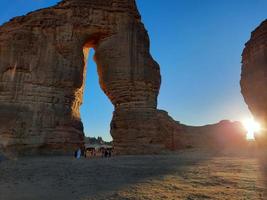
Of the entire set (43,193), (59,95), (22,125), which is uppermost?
(59,95)

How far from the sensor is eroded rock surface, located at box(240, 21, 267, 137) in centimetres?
3534

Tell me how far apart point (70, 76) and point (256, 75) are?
25.4 meters

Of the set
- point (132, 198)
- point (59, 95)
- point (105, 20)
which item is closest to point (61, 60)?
point (59, 95)

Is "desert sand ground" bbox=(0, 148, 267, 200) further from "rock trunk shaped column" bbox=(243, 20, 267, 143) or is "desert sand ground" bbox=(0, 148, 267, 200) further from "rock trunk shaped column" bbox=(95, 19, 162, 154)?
"rock trunk shaped column" bbox=(243, 20, 267, 143)

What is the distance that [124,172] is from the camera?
10180 millimetres

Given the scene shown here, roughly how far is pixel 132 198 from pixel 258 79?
33744 mm

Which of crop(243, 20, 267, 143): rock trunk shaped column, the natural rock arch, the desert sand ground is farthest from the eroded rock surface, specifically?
the desert sand ground

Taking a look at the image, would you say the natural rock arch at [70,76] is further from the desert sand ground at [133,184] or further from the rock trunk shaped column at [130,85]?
the desert sand ground at [133,184]

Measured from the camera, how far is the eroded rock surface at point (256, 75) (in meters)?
35.3

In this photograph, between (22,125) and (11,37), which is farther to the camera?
(11,37)

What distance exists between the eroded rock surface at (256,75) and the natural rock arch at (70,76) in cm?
1808

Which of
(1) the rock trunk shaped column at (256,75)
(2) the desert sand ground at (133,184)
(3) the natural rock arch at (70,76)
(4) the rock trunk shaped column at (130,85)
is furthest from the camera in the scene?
(1) the rock trunk shaped column at (256,75)

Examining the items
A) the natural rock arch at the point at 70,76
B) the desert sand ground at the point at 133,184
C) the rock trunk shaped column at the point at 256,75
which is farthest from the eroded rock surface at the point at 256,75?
the desert sand ground at the point at 133,184

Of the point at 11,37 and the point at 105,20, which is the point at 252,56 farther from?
the point at 11,37
